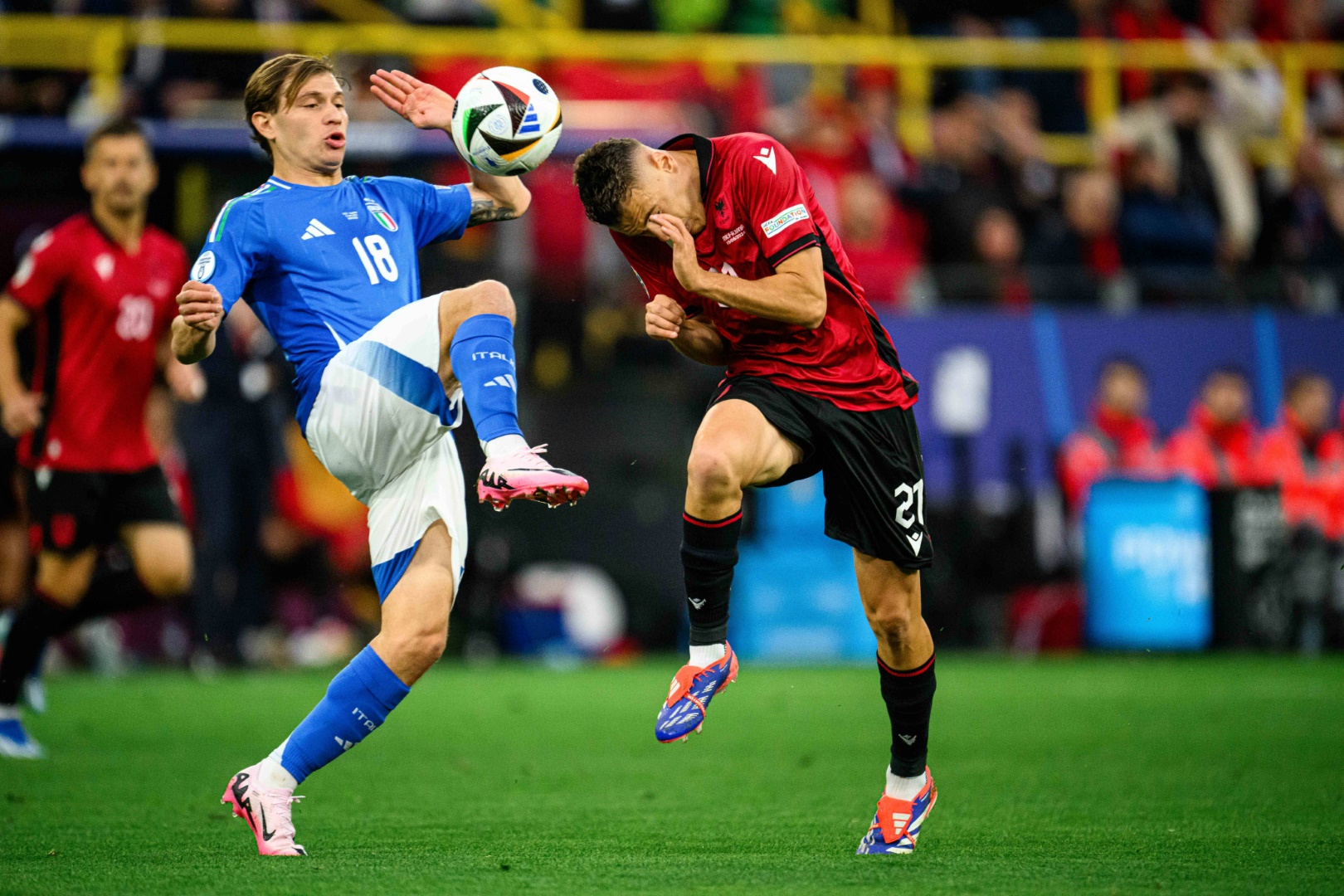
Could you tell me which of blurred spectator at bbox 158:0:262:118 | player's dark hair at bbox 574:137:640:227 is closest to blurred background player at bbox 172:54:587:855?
player's dark hair at bbox 574:137:640:227

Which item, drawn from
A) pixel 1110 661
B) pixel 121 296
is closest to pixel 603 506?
pixel 1110 661

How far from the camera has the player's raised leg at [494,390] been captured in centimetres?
439

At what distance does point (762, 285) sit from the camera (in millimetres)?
4871

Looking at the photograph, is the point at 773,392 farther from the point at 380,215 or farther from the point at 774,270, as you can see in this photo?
the point at 380,215

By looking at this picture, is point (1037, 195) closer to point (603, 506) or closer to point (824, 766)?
point (603, 506)

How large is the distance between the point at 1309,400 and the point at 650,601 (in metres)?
5.20

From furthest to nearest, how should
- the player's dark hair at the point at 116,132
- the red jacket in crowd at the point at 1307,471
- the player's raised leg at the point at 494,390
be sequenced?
1. the red jacket in crowd at the point at 1307,471
2. the player's dark hair at the point at 116,132
3. the player's raised leg at the point at 494,390

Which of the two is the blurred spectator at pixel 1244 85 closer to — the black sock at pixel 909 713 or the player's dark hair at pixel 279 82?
the black sock at pixel 909 713

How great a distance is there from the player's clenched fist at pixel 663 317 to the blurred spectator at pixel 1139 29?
39.5ft

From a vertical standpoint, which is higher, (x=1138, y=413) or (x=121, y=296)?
(x=121, y=296)

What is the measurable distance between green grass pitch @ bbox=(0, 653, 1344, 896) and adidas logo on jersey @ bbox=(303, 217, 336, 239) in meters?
1.85

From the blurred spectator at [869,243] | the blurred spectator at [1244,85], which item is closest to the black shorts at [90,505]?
the blurred spectator at [869,243]

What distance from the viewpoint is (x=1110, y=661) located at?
1183cm

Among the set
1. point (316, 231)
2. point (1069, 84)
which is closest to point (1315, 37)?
point (1069, 84)
